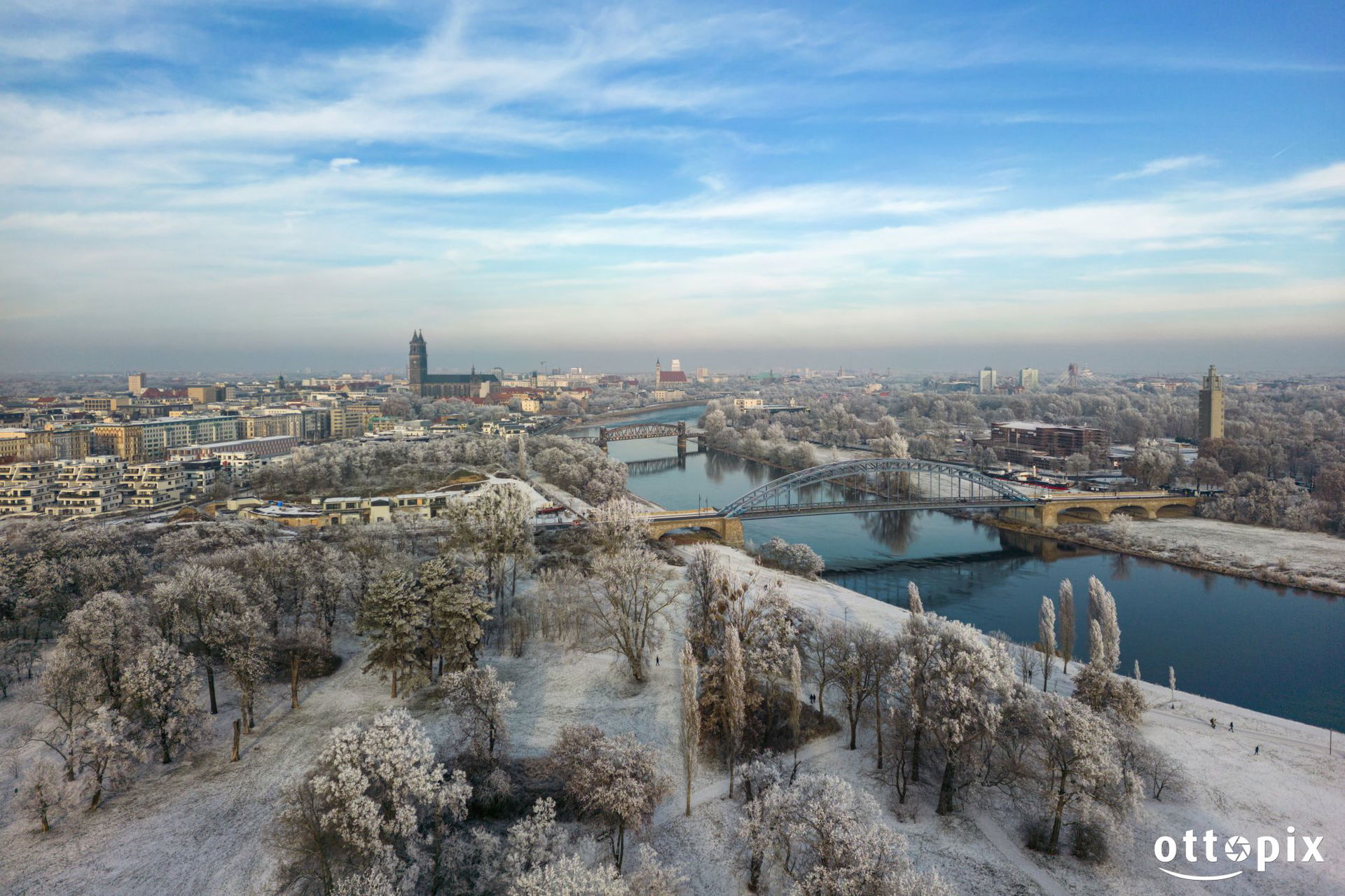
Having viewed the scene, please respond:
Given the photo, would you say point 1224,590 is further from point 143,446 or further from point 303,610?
point 143,446

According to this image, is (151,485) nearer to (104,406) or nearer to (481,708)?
(481,708)

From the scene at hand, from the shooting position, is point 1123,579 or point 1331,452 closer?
point 1123,579

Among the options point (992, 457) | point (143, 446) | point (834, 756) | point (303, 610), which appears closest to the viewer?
point (834, 756)

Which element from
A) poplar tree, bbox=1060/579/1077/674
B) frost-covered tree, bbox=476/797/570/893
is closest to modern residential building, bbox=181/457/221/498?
frost-covered tree, bbox=476/797/570/893

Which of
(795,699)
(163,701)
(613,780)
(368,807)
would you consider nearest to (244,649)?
(163,701)

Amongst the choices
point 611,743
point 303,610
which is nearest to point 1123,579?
point 611,743

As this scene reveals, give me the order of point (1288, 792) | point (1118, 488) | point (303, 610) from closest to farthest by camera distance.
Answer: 1. point (1288, 792)
2. point (303, 610)
3. point (1118, 488)

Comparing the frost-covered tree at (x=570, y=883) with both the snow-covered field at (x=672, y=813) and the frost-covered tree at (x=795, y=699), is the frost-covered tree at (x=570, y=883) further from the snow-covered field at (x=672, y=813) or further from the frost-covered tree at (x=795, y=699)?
the frost-covered tree at (x=795, y=699)
